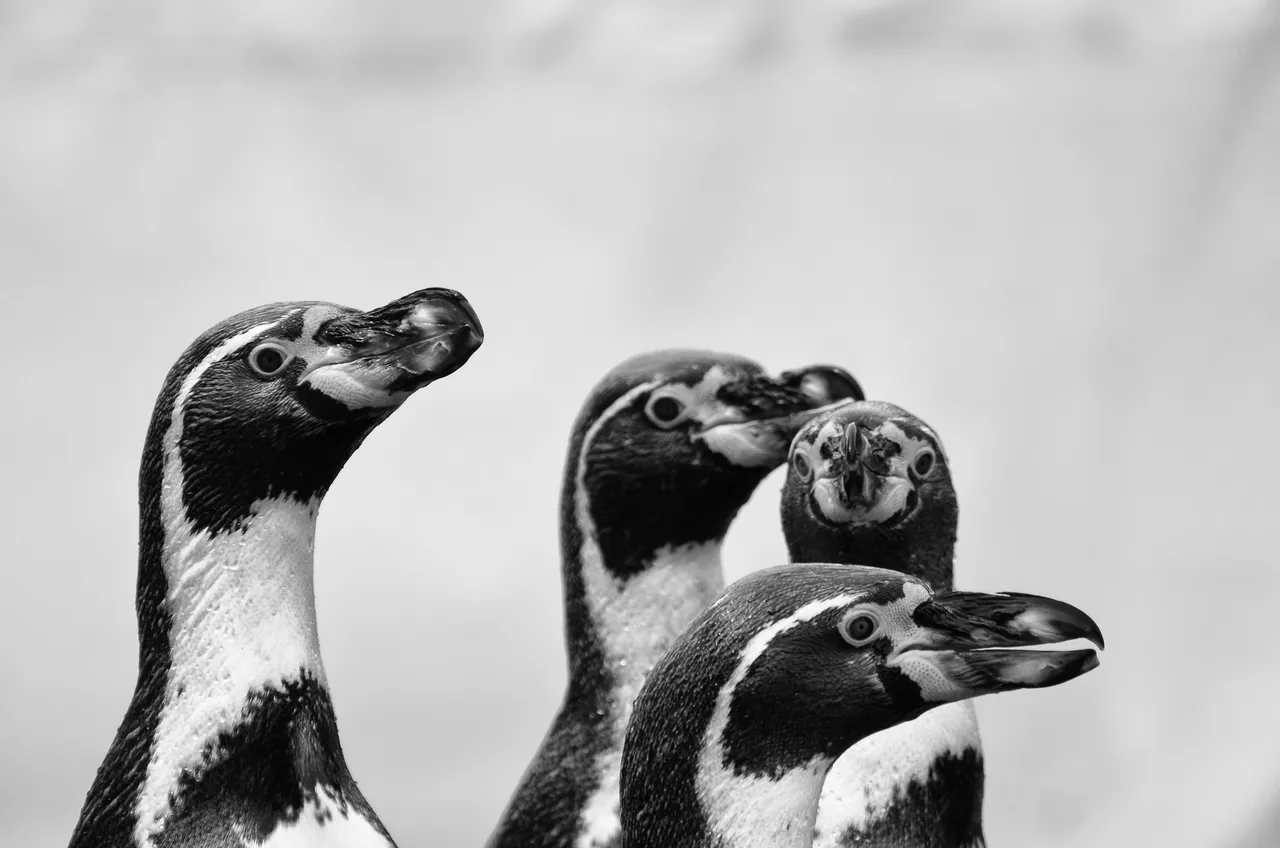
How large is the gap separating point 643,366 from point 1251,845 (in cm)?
298

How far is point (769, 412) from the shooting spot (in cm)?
432

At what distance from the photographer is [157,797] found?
3.18m

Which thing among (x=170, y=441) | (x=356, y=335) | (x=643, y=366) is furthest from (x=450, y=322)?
(x=643, y=366)

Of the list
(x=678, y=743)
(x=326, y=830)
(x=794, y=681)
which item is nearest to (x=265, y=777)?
(x=326, y=830)

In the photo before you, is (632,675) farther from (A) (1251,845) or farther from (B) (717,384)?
(A) (1251,845)

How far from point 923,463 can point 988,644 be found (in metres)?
1.06

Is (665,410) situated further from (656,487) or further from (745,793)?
(745,793)

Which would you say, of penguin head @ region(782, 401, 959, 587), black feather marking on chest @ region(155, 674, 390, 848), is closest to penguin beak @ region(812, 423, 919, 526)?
penguin head @ region(782, 401, 959, 587)

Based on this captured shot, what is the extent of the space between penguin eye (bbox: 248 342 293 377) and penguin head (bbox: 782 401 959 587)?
3.44 feet

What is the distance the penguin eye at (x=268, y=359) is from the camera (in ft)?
11.2

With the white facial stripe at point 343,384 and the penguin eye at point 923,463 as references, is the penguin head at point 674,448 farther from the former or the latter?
the white facial stripe at point 343,384

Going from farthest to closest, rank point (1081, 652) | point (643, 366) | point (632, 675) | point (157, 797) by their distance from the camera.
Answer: point (643, 366)
point (632, 675)
point (157, 797)
point (1081, 652)

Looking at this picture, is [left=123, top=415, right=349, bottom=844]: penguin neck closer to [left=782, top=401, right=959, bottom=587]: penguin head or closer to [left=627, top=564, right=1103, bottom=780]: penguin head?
[left=627, top=564, right=1103, bottom=780]: penguin head

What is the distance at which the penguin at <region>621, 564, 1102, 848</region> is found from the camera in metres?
2.86
